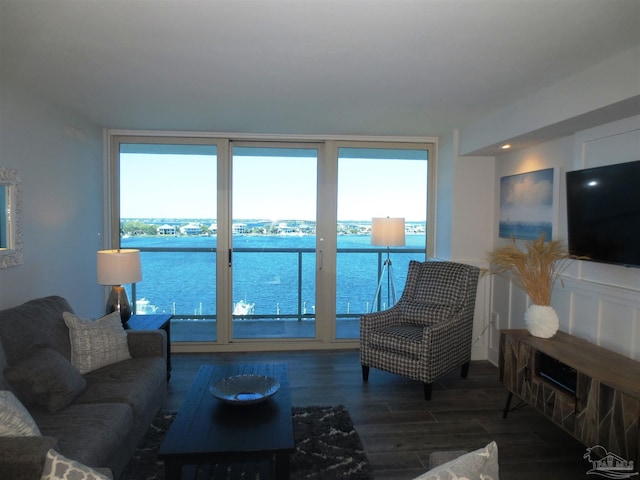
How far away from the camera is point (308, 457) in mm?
2525

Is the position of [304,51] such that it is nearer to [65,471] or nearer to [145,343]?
[65,471]

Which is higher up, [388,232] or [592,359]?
[388,232]

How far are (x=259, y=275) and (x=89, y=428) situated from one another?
2.83 meters

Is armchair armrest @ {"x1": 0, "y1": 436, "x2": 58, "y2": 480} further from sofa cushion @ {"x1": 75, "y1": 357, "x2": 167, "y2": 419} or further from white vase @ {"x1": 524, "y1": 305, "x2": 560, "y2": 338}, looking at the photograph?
white vase @ {"x1": 524, "y1": 305, "x2": 560, "y2": 338}

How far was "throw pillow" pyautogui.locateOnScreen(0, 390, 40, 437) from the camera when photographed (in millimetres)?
1580

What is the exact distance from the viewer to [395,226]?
13.8 ft

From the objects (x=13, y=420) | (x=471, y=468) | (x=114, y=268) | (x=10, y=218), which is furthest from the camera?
(x=114, y=268)

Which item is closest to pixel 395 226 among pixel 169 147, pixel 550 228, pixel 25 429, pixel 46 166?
pixel 550 228

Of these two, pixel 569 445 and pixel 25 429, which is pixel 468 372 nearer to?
pixel 569 445

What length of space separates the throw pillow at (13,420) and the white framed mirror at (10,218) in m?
1.34

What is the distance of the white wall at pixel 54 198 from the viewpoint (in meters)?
2.82

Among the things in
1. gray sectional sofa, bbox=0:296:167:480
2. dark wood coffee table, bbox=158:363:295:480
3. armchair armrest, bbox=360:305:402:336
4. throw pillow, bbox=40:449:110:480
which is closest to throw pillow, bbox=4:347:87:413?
gray sectional sofa, bbox=0:296:167:480

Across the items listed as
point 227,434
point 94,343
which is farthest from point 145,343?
point 227,434

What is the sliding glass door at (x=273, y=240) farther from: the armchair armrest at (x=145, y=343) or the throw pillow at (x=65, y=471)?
the throw pillow at (x=65, y=471)
